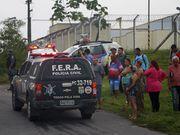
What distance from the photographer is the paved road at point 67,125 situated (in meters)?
14.5

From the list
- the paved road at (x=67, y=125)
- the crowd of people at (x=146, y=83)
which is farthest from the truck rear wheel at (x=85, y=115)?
the crowd of people at (x=146, y=83)

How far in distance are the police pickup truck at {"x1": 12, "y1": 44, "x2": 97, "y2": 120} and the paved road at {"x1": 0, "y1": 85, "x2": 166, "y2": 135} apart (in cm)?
43

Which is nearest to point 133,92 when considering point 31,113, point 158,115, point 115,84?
point 158,115

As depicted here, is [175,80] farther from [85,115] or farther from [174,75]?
[85,115]

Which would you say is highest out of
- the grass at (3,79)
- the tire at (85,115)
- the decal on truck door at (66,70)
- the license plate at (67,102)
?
the decal on truck door at (66,70)

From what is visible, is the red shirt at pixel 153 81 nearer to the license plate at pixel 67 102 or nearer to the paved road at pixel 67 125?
the paved road at pixel 67 125

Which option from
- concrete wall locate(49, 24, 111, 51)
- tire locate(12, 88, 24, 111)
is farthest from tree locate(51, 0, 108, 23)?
tire locate(12, 88, 24, 111)

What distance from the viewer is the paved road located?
14500 millimetres

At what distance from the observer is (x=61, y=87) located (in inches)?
653

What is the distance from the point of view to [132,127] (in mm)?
15109

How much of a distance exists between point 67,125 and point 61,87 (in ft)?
3.77

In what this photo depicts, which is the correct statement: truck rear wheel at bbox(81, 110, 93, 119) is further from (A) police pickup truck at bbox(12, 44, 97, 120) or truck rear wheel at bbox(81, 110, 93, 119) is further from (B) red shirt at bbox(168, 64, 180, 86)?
(B) red shirt at bbox(168, 64, 180, 86)

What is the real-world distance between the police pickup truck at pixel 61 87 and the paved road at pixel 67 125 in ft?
1.43

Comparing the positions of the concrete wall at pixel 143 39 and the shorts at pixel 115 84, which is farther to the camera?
the concrete wall at pixel 143 39
